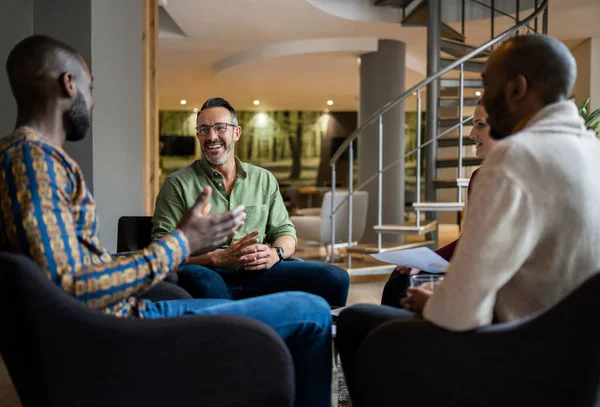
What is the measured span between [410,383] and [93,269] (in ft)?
2.56

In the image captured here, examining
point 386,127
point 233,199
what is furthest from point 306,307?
point 386,127

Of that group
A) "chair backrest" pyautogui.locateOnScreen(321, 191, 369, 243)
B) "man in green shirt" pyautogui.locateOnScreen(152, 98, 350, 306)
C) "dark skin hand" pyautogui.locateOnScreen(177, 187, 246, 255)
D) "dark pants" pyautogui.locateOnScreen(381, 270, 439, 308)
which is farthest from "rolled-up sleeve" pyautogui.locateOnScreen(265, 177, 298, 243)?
"chair backrest" pyautogui.locateOnScreen(321, 191, 369, 243)

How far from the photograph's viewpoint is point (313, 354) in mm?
1622

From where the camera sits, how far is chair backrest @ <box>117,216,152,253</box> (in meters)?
2.68

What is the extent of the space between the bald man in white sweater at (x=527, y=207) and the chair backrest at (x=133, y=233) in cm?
166

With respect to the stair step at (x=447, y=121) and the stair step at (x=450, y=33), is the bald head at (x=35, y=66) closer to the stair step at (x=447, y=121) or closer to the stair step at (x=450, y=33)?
the stair step at (x=447, y=121)

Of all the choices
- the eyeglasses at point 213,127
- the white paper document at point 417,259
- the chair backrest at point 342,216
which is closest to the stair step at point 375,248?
the chair backrest at point 342,216

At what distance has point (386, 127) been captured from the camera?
8.19 meters

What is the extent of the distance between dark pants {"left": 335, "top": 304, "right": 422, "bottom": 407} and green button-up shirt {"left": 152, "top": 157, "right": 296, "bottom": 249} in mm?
1067

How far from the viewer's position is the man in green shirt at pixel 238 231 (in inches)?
96.1

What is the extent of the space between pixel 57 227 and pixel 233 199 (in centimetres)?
154

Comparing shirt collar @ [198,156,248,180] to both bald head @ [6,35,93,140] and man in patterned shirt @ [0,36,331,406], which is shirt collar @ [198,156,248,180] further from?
bald head @ [6,35,93,140]

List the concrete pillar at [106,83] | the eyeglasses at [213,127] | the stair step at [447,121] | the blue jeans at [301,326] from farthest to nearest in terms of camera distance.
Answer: the stair step at [447,121], the concrete pillar at [106,83], the eyeglasses at [213,127], the blue jeans at [301,326]

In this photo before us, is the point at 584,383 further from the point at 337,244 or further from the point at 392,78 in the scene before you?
the point at 392,78
